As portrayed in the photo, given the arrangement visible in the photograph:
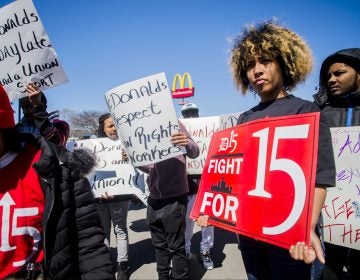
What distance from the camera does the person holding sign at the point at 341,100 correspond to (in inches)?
81.5

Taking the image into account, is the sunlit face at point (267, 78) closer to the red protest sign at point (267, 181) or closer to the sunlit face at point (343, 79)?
the red protest sign at point (267, 181)

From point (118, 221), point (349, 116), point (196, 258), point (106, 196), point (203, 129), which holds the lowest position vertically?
point (196, 258)

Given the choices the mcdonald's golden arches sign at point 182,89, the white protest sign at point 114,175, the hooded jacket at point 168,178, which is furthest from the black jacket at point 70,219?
the mcdonald's golden arches sign at point 182,89

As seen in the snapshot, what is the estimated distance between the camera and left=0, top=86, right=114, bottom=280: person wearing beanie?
1.26 metres

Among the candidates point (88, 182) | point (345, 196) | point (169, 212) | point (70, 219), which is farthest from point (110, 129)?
point (345, 196)

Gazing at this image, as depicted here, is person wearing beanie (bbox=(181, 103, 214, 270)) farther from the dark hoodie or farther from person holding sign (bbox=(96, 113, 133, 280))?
the dark hoodie

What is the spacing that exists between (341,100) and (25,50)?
247 centimetres

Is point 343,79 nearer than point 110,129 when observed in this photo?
Yes

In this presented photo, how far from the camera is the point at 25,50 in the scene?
2111 millimetres

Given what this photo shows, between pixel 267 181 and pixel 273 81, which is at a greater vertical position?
pixel 273 81

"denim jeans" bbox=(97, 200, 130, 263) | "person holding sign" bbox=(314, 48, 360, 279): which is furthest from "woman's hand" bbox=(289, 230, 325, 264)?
A: "denim jeans" bbox=(97, 200, 130, 263)

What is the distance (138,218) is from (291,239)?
593cm

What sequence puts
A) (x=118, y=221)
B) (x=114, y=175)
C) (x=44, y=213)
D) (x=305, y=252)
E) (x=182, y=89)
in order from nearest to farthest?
(x=305, y=252), (x=44, y=213), (x=118, y=221), (x=114, y=175), (x=182, y=89)

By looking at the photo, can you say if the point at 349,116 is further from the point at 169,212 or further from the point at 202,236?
the point at 202,236
